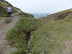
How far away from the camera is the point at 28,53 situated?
1184cm

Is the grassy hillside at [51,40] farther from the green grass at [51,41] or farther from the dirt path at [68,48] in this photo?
the dirt path at [68,48]

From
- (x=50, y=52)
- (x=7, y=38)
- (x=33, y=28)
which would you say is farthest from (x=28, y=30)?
(x=50, y=52)

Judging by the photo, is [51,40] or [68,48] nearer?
[68,48]

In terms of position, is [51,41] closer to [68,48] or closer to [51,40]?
[51,40]

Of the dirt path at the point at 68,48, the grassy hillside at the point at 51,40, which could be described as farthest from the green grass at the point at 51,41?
the dirt path at the point at 68,48

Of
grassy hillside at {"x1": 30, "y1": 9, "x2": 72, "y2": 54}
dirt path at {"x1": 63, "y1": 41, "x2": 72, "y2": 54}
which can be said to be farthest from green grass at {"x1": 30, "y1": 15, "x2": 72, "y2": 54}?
dirt path at {"x1": 63, "y1": 41, "x2": 72, "y2": 54}

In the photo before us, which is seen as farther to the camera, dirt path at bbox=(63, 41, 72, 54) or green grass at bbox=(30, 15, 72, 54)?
green grass at bbox=(30, 15, 72, 54)

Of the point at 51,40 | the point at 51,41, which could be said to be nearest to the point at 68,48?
the point at 51,41

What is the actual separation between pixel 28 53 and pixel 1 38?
544 centimetres

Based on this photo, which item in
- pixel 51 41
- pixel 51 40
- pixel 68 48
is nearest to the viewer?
pixel 68 48

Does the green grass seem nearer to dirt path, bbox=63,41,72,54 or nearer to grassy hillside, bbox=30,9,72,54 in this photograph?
grassy hillside, bbox=30,9,72,54

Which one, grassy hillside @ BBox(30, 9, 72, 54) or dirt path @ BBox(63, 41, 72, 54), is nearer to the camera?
dirt path @ BBox(63, 41, 72, 54)

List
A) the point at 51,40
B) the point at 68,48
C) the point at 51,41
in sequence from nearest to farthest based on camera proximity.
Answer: the point at 68,48 → the point at 51,41 → the point at 51,40

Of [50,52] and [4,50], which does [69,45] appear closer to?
[50,52]
